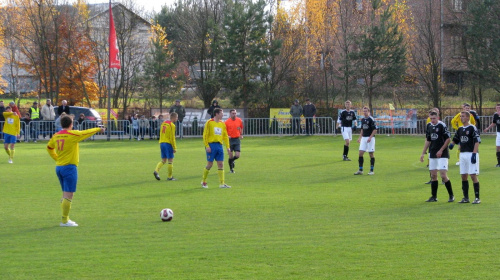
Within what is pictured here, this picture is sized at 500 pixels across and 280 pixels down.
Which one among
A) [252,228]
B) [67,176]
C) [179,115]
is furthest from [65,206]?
[179,115]

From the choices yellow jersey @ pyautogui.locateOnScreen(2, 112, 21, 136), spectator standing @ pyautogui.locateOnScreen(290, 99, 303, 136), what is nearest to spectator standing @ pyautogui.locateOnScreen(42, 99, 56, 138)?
yellow jersey @ pyautogui.locateOnScreen(2, 112, 21, 136)

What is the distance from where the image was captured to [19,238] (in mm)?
9758

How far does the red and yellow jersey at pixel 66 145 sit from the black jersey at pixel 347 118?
14288 millimetres

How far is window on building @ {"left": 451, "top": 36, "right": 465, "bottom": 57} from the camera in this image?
47688mm

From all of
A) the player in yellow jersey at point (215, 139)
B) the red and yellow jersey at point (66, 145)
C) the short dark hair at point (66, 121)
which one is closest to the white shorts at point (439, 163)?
the player in yellow jersey at point (215, 139)

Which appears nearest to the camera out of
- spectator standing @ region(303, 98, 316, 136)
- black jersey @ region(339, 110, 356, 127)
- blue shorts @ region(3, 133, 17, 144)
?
black jersey @ region(339, 110, 356, 127)

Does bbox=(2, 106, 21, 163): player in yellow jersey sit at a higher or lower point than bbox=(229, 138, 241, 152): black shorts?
higher

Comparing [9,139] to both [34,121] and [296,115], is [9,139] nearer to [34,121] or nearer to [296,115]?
[34,121]

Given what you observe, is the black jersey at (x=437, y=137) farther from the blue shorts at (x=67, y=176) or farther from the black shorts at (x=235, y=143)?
the black shorts at (x=235, y=143)

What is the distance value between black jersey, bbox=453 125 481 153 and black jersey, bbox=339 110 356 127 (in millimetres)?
10117

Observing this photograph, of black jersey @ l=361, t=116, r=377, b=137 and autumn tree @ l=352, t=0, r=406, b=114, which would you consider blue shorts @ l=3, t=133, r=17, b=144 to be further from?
autumn tree @ l=352, t=0, r=406, b=114

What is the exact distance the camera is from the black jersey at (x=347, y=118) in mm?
23516

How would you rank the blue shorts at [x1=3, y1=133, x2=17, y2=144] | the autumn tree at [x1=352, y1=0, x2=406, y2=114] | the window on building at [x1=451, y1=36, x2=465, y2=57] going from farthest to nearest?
the window on building at [x1=451, y1=36, x2=465, y2=57] → the autumn tree at [x1=352, y1=0, x2=406, y2=114] → the blue shorts at [x1=3, y1=133, x2=17, y2=144]

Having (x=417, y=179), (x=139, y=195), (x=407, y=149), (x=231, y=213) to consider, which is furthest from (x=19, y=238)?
(x=407, y=149)
